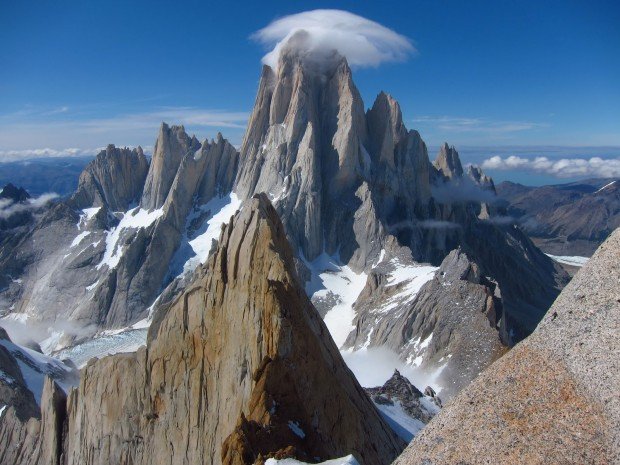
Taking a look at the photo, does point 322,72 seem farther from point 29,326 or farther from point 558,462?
point 558,462

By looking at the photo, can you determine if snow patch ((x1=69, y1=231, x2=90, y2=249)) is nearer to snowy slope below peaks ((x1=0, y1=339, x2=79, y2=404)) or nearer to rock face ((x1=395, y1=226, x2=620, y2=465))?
snowy slope below peaks ((x1=0, y1=339, x2=79, y2=404))

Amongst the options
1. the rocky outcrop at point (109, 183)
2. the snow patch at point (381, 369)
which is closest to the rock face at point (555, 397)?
the snow patch at point (381, 369)

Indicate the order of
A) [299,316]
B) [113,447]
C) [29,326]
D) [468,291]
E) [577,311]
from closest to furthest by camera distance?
1. [577,311]
2. [299,316]
3. [113,447]
4. [468,291]
5. [29,326]

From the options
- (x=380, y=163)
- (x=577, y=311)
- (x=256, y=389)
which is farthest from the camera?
(x=380, y=163)

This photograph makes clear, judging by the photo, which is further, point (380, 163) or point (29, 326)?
point (380, 163)

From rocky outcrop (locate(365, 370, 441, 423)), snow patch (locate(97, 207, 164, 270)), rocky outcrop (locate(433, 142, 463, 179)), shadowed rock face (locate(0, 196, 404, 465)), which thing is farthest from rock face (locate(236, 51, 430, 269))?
shadowed rock face (locate(0, 196, 404, 465))

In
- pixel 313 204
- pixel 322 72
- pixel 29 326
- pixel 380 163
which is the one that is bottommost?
pixel 29 326

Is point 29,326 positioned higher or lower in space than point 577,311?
lower

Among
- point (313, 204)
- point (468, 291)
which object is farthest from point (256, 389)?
point (313, 204)
